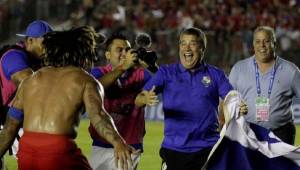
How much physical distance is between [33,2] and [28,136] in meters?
19.8

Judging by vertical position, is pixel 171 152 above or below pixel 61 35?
below

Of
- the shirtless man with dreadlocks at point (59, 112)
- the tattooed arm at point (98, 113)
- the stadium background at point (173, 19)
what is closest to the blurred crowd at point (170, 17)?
the stadium background at point (173, 19)

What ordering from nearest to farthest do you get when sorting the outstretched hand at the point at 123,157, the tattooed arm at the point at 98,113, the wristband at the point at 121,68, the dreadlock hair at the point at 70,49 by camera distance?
the outstretched hand at the point at 123,157 < the tattooed arm at the point at 98,113 < the dreadlock hair at the point at 70,49 < the wristband at the point at 121,68

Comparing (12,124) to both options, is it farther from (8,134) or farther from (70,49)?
(70,49)

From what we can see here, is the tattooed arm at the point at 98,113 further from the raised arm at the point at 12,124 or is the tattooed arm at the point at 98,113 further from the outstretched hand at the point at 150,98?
the outstretched hand at the point at 150,98

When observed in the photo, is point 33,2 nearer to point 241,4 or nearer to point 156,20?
point 156,20

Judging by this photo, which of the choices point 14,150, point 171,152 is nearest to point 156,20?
point 14,150

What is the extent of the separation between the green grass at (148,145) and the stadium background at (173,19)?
478 cm

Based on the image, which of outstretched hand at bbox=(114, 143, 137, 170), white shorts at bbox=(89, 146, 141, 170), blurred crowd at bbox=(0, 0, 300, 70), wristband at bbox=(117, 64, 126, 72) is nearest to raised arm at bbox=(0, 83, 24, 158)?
outstretched hand at bbox=(114, 143, 137, 170)

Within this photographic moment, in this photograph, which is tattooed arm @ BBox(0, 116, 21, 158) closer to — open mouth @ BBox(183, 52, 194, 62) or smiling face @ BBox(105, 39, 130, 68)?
open mouth @ BBox(183, 52, 194, 62)

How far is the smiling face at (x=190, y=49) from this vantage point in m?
7.46

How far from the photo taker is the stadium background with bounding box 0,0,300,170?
2208cm

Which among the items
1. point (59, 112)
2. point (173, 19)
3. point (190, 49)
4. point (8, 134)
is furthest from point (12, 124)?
point (173, 19)

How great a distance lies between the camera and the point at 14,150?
9.16 metres
